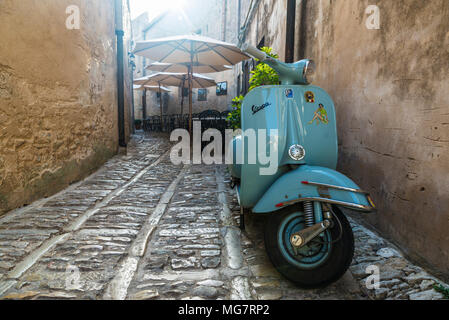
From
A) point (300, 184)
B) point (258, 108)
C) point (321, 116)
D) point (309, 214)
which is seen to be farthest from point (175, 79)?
point (309, 214)

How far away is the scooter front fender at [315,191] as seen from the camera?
1769mm

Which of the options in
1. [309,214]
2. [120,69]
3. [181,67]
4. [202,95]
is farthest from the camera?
[202,95]

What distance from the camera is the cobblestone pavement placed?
1.86 meters

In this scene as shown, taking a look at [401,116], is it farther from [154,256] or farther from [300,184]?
[154,256]

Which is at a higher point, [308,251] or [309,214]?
[309,214]

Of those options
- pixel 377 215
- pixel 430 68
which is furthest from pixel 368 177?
pixel 430 68

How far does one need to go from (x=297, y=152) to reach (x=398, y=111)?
910mm

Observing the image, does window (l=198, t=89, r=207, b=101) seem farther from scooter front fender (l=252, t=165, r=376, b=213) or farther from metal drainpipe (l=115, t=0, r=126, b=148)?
scooter front fender (l=252, t=165, r=376, b=213)

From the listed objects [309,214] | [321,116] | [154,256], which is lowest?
[154,256]

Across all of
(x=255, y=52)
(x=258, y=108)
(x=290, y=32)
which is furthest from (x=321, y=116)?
(x=290, y=32)

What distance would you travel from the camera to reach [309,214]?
185 centimetres

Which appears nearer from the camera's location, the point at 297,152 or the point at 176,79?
the point at 297,152

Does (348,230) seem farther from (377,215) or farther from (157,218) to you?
(157,218)

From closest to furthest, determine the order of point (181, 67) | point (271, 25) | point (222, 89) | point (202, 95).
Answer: point (271, 25) → point (181, 67) → point (222, 89) → point (202, 95)
